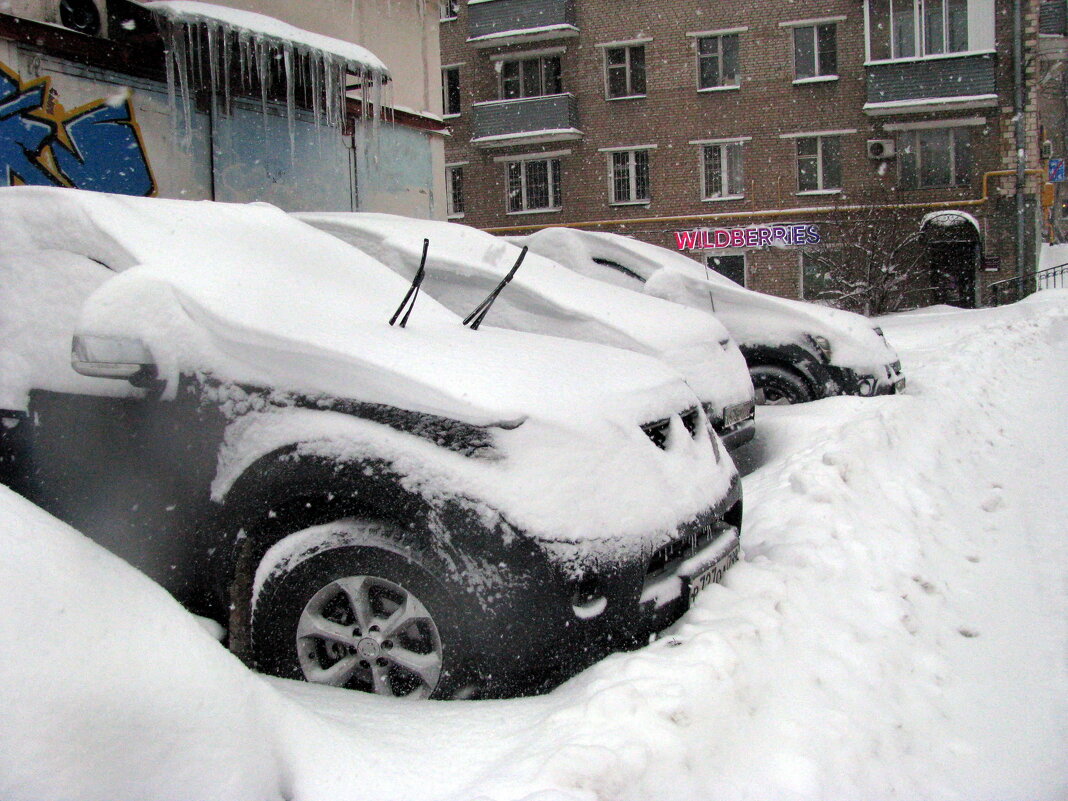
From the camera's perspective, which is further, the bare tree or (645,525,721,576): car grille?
the bare tree

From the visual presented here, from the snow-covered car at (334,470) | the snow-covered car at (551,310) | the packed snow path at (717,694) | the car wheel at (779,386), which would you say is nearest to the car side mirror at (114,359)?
the snow-covered car at (334,470)

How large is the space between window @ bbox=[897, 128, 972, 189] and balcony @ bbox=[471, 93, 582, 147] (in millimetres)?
8794

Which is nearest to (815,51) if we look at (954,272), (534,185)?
(954,272)

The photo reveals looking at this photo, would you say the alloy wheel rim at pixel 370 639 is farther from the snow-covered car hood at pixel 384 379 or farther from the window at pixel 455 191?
the window at pixel 455 191

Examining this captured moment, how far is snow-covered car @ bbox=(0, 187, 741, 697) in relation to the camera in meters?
2.58

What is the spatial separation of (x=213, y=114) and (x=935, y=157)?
65.8 feet

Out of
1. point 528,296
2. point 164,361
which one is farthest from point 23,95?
point 164,361

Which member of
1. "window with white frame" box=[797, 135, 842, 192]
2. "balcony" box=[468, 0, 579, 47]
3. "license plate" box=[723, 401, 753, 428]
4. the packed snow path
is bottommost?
the packed snow path

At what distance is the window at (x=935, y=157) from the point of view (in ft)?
76.9

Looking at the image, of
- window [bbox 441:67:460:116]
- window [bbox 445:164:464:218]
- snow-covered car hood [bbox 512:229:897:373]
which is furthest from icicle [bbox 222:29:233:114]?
window [bbox 441:67:460:116]

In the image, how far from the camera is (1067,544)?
4.41 m

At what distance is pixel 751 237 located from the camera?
82.1 ft

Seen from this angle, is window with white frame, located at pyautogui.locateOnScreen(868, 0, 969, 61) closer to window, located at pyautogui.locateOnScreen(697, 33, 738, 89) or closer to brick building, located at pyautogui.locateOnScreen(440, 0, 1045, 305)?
brick building, located at pyautogui.locateOnScreen(440, 0, 1045, 305)

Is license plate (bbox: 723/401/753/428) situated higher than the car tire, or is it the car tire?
license plate (bbox: 723/401/753/428)
